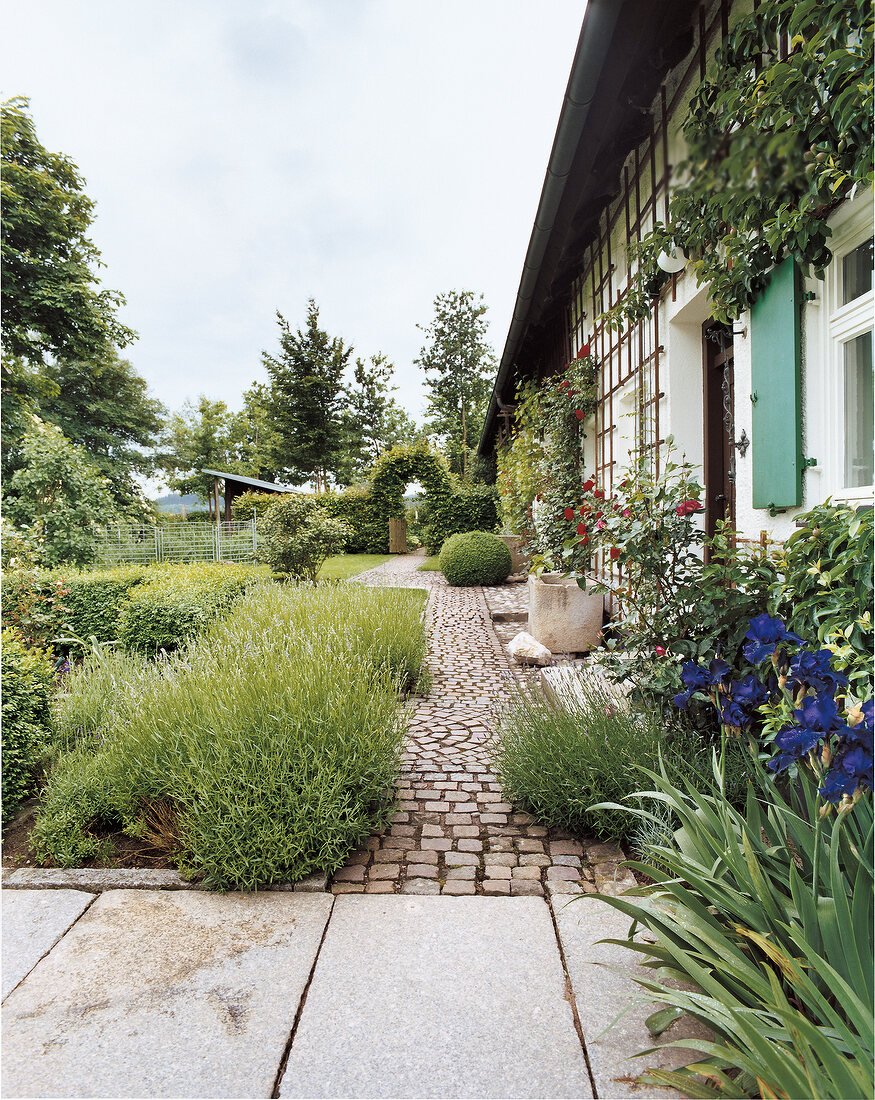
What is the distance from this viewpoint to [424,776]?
10.4 feet

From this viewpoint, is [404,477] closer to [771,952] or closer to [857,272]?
[857,272]

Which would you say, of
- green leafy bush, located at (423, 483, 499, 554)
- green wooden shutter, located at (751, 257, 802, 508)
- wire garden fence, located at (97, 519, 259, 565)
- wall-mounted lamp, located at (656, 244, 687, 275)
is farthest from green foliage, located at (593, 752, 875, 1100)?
wire garden fence, located at (97, 519, 259, 565)

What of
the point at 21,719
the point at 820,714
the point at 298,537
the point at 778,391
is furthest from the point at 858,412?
the point at 298,537

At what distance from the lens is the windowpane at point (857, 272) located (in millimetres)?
2145

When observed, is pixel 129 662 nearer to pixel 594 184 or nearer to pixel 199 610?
pixel 199 610

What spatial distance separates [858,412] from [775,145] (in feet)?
7.34

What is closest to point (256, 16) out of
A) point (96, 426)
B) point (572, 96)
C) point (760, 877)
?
point (760, 877)

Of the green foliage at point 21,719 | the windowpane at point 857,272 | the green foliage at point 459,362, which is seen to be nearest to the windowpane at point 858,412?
the windowpane at point 857,272

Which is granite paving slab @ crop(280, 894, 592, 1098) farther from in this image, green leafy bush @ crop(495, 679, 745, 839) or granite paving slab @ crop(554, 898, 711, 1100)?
green leafy bush @ crop(495, 679, 745, 839)

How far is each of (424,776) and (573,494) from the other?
4648mm

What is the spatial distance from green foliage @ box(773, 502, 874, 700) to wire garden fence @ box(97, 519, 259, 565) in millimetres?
13840

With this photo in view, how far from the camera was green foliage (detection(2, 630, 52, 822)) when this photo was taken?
2801 millimetres

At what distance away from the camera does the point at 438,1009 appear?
1552 mm

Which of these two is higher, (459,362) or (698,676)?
(459,362)
